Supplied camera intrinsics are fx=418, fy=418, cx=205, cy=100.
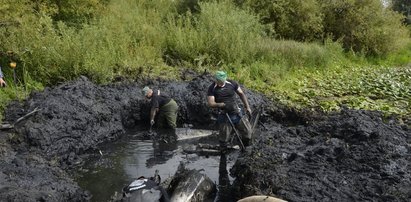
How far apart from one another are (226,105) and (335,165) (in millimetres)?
2747

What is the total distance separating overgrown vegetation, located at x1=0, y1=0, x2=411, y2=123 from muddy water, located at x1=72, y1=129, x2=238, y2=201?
3023 mm

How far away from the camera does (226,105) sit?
29.9 feet

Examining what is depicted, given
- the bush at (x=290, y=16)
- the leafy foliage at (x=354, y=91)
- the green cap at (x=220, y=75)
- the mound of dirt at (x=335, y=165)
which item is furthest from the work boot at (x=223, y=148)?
the bush at (x=290, y=16)

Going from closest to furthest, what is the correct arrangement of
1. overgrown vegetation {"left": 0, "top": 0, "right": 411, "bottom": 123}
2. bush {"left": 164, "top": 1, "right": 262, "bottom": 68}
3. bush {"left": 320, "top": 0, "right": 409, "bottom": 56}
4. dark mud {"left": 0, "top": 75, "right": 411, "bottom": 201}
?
dark mud {"left": 0, "top": 75, "right": 411, "bottom": 201} < overgrown vegetation {"left": 0, "top": 0, "right": 411, "bottom": 123} < bush {"left": 164, "top": 1, "right": 262, "bottom": 68} < bush {"left": 320, "top": 0, "right": 409, "bottom": 56}

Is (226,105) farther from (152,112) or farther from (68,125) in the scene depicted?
(68,125)

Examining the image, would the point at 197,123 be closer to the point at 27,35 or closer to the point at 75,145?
the point at 75,145

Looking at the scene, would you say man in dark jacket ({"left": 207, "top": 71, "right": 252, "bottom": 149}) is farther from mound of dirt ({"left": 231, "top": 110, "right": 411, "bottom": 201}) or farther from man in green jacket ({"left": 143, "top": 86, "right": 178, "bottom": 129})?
man in green jacket ({"left": 143, "top": 86, "right": 178, "bottom": 129})

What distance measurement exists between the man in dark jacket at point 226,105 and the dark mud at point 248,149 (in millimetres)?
530

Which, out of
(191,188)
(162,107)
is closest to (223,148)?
(162,107)

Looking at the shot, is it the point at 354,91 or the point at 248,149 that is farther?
the point at 354,91

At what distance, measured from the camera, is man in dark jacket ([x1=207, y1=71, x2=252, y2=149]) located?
29.8 ft

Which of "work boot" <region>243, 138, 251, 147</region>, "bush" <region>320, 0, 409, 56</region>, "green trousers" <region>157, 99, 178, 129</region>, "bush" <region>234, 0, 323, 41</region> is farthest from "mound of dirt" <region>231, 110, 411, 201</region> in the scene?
"bush" <region>320, 0, 409, 56</region>

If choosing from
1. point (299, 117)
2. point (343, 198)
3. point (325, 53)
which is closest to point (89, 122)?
point (299, 117)

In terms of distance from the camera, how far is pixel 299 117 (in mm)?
11531
